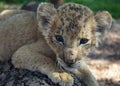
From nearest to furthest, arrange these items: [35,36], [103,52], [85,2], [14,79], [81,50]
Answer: [81,50] → [14,79] → [35,36] → [85,2] → [103,52]

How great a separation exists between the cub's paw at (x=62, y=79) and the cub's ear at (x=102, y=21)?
0.71 m

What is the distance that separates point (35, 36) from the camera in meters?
5.89

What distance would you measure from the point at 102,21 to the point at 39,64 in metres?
0.98

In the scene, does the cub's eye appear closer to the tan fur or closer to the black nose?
the tan fur

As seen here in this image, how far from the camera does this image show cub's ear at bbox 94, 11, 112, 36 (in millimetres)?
5426

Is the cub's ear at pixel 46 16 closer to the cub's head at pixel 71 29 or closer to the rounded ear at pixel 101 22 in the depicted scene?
the cub's head at pixel 71 29

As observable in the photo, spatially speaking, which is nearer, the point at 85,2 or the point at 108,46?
the point at 85,2

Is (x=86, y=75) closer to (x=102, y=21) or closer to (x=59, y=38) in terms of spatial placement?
(x=102, y=21)

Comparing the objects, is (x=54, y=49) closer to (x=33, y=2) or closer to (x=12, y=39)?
(x=12, y=39)

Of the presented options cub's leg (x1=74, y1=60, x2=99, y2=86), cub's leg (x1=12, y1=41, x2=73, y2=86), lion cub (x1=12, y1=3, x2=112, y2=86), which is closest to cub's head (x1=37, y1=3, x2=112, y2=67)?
lion cub (x1=12, y1=3, x2=112, y2=86)

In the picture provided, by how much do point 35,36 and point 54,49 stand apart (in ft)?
2.46

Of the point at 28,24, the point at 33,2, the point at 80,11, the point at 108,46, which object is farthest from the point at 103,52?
the point at 80,11

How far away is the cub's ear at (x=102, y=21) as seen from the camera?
543cm

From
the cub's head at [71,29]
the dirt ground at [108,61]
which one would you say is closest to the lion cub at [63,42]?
the cub's head at [71,29]
